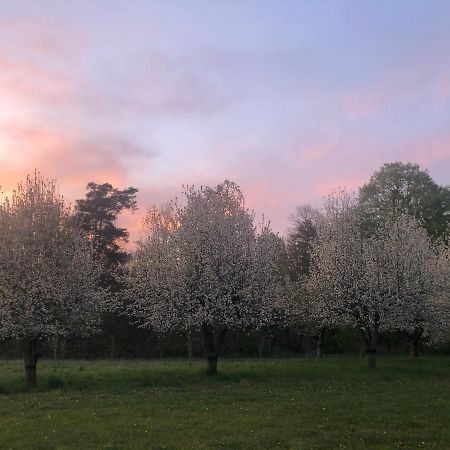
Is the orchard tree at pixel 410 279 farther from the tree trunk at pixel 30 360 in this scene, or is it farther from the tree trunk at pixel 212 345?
the tree trunk at pixel 30 360

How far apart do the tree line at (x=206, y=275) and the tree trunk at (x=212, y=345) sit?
6 cm

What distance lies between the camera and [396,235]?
4044 cm

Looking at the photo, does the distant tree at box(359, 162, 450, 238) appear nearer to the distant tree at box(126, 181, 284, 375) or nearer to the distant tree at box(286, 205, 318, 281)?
the distant tree at box(286, 205, 318, 281)

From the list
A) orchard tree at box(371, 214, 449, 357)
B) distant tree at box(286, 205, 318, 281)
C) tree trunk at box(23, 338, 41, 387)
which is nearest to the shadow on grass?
tree trunk at box(23, 338, 41, 387)

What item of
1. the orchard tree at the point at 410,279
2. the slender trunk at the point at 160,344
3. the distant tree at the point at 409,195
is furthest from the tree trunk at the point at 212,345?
→ the distant tree at the point at 409,195

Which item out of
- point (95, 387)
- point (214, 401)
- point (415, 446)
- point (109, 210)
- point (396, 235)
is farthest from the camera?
point (109, 210)

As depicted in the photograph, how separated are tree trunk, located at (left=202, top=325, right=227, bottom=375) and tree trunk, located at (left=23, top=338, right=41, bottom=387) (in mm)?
10058

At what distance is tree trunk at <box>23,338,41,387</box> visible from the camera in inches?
1123

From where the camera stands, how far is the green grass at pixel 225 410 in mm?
15156

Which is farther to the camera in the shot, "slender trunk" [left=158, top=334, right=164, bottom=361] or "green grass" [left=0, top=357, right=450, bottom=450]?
"slender trunk" [left=158, top=334, right=164, bottom=361]

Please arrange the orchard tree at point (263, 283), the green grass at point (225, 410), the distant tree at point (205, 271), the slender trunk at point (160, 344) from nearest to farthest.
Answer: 1. the green grass at point (225, 410)
2. the distant tree at point (205, 271)
3. the orchard tree at point (263, 283)
4. the slender trunk at point (160, 344)

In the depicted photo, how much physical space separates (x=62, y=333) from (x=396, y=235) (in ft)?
84.8

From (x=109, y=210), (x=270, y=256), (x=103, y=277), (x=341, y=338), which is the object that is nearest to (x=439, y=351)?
(x=341, y=338)

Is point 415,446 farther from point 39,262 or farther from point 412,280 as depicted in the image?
point 412,280
